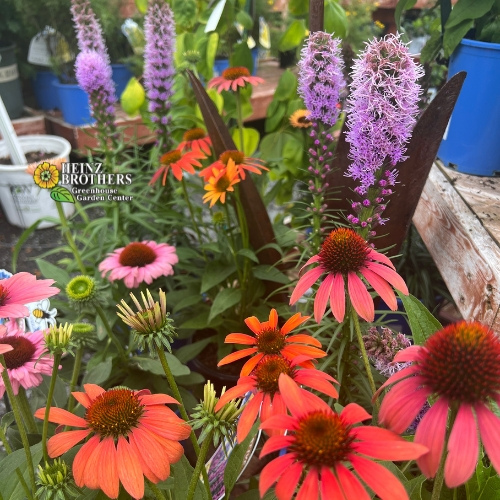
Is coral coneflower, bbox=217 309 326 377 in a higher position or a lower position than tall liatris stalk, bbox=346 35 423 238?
lower

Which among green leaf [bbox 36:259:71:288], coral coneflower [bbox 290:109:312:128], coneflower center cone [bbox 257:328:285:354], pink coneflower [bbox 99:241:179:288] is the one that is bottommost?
green leaf [bbox 36:259:71:288]

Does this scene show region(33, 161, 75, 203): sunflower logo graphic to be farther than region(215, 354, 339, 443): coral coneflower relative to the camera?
Yes

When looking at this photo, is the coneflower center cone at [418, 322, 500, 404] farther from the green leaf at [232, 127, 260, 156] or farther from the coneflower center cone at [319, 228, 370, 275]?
the green leaf at [232, 127, 260, 156]

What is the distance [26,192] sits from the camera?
1.85m

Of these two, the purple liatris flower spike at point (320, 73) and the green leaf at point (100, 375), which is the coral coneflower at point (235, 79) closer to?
the purple liatris flower spike at point (320, 73)

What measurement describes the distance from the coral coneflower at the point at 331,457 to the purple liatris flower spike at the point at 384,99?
36 cm

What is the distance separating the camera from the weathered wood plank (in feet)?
2.34

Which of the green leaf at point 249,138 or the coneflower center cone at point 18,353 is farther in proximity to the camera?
the green leaf at point 249,138

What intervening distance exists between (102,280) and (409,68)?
0.67m

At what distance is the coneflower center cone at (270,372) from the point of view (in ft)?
1.21

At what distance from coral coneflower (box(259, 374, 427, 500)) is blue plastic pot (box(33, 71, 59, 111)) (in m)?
2.38

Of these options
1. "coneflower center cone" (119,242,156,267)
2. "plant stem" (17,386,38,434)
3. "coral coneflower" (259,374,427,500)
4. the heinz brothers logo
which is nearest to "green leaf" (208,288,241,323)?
"coneflower center cone" (119,242,156,267)

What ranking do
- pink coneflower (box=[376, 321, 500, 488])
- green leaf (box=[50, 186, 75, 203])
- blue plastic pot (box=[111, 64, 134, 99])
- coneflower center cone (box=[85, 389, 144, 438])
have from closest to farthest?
pink coneflower (box=[376, 321, 500, 488]) < coneflower center cone (box=[85, 389, 144, 438]) < green leaf (box=[50, 186, 75, 203]) < blue plastic pot (box=[111, 64, 134, 99])

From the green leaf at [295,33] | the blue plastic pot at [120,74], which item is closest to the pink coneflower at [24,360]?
the green leaf at [295,33]
